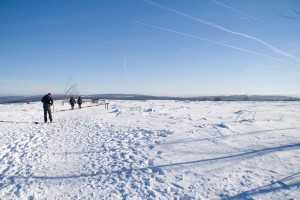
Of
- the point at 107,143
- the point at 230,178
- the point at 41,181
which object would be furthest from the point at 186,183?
the point at 107,143

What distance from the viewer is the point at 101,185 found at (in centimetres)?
442

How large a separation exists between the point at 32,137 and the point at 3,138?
48.4 inches

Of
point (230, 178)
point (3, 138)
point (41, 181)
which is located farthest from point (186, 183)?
point (3, 138)

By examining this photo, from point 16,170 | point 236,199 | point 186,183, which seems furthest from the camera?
point 16,170

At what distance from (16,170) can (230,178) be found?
5369 millimetres

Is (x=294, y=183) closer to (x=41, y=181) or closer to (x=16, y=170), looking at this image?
(x=41, y=181)

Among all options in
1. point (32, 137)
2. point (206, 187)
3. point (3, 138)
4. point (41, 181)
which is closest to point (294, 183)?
point (206, 187)

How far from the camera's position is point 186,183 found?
439 centimetres

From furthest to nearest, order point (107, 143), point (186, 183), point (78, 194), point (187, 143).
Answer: point (107, 143), point (187, 143), point (186, 183), point (78, 194)

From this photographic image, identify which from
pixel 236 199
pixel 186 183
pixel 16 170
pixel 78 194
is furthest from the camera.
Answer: pixel 16 170

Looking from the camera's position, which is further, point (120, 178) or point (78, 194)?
point (120, 178)

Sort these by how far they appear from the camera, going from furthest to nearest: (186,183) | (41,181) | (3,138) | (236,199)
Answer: (3,138) < (41,181) < (186,183) < (236,199)

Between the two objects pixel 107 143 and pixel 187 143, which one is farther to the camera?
pixel 107 143

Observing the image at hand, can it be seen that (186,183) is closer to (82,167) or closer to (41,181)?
(82,167)
